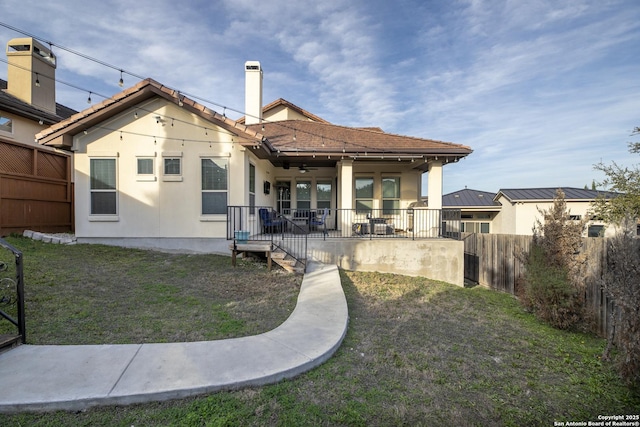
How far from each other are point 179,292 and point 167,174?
14.9 ft

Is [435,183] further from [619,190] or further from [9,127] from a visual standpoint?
[9,127]

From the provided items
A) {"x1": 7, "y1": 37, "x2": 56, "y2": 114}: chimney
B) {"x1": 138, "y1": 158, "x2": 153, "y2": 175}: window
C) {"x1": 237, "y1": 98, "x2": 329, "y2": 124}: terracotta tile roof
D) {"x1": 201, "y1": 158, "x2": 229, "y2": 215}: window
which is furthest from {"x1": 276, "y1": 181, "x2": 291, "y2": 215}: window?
{"x1": 7, "y1": 37, "x2": 56, "y2": 114}: chimney

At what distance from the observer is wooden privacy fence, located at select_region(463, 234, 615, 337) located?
16.1 feet

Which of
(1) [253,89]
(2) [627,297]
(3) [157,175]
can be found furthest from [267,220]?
(2) [627,297]

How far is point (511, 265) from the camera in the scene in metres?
7.87

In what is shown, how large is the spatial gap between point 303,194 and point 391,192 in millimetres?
3663

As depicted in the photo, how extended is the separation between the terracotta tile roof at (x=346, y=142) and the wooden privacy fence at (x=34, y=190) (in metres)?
7.45

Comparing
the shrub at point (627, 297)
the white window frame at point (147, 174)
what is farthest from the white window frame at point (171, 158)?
the shrub at point (627, 297)

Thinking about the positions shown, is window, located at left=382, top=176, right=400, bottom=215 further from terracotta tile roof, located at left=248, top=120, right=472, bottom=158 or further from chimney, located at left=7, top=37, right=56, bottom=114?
chimney, located at left=7, top=37, right=56, bottom=114

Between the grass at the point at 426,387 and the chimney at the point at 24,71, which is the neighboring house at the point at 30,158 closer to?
the chimney at the point at 24,71

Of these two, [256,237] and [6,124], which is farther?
[6,124]

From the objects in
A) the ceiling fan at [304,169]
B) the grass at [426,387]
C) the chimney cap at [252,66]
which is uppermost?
the chimney cap at [252,66]

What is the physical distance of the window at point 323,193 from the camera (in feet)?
39.4

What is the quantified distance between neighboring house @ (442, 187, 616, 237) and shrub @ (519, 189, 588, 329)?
515 inches
